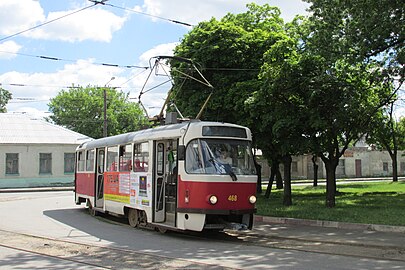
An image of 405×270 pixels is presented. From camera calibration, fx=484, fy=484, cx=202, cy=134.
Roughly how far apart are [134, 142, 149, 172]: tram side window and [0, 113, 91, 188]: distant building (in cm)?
2867

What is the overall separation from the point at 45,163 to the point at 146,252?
34269 millimetres

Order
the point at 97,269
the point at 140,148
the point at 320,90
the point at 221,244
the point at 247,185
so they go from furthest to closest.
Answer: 1. the point at 320,90
2. the point at 140,148
3. the point at 247,185
4. the point at 221,244
5. the point at 97,269

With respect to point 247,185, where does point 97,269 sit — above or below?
below

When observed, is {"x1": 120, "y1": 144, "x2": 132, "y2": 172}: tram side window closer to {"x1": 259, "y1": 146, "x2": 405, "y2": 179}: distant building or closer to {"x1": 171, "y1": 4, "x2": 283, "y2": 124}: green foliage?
{"x1": 171, "y1": 4, "x2": 283, "y2": 124}: green foliage

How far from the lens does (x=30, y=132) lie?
43344 millimetres

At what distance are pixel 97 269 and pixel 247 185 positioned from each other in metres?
4.98

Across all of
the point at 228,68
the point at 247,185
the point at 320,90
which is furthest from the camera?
the point at 228,68

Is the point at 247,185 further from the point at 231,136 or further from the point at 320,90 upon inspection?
the point at 320,90

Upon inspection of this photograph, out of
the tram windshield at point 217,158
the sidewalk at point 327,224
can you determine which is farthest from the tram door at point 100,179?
the tram windshield at point 217,158

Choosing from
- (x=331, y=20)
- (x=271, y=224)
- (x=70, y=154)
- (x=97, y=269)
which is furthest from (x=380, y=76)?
(x=70, y=154)

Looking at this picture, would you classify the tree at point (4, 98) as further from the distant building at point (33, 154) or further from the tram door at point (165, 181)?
the tram door at point (165, 181)

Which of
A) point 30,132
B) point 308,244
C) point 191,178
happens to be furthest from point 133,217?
point 30,132

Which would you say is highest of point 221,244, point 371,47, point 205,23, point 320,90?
point 205,23

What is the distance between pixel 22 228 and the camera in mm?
14625
